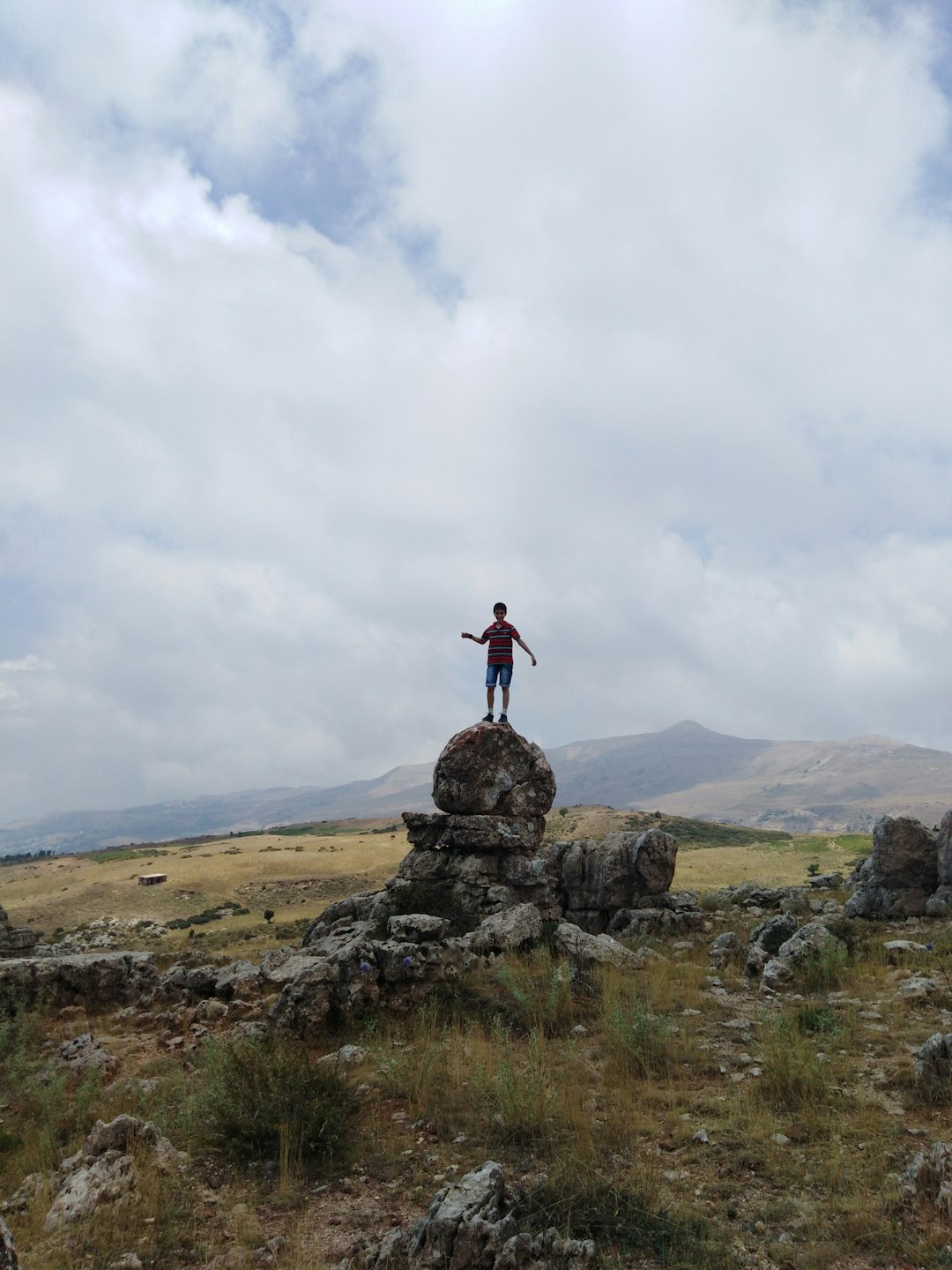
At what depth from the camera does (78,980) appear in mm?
12273

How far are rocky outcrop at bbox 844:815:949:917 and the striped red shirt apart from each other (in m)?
10.6

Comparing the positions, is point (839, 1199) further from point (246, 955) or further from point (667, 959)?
point (246, 955)

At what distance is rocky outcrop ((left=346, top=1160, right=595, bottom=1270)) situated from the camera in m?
4.16

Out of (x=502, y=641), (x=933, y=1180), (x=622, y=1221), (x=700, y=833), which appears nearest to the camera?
(x=622, y=1221)

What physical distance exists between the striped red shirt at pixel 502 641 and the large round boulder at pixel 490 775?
6.20 feet

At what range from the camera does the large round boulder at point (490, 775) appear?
18.5 metres

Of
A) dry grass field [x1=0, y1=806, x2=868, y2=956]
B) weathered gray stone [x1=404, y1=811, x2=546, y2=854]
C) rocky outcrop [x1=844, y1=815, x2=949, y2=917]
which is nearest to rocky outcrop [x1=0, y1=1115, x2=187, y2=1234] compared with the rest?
weathered gray stone [x1=404, y1=811, x2=546, y2=854]

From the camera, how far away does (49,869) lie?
6706 cm

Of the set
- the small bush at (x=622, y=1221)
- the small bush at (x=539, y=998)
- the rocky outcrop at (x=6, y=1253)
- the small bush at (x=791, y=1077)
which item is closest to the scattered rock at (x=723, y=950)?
the small bush at (x=539, y=998)

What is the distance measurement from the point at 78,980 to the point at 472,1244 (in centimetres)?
1084

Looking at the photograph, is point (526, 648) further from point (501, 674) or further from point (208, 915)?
point (208, 915)

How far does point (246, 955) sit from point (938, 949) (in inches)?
692

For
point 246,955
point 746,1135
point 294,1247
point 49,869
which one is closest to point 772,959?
point 746,1135

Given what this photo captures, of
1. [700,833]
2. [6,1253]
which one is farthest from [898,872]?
[700,833]
